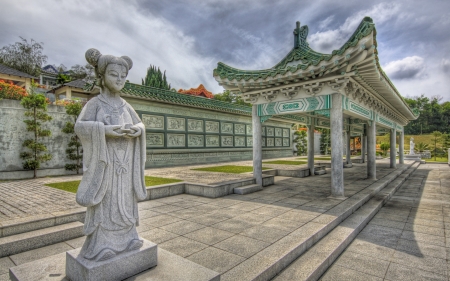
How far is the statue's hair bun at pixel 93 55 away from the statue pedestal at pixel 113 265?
195 cm

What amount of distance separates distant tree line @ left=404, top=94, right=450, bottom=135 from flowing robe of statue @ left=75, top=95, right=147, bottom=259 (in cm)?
7113

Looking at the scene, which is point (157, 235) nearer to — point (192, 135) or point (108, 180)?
point (108, 180)

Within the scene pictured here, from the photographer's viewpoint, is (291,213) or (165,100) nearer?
(291,213)

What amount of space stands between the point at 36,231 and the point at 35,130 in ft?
24.3

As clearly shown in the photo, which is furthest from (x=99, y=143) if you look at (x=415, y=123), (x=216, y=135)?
(x=415, y=123)

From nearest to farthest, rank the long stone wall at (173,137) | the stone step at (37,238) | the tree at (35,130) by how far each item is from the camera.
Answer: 1. the stone step at (37,238)
2. the long stone wall at (173,137)
3. the tree at (35,130)

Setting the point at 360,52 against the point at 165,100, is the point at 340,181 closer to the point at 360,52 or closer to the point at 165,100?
the point at 360,52

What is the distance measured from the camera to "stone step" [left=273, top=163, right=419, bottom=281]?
2992 millimetres

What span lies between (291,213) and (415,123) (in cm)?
7412

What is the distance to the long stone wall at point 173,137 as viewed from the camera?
9180 mm

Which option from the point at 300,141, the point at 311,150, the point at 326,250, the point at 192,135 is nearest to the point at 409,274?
the point at 326,250

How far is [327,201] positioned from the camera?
6.11 m

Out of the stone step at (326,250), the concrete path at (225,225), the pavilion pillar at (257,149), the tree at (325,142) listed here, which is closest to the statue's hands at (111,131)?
the concrete path at (225,225)

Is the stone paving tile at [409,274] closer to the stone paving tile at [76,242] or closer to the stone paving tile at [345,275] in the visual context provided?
the stone paving tile at [345,275]
